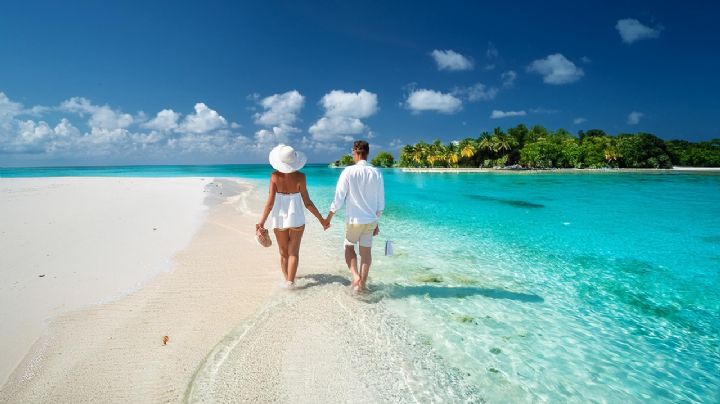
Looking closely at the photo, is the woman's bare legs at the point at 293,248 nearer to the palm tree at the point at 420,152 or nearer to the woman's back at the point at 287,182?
the woman's back at the point at 287,182

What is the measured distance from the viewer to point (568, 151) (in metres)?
79.3

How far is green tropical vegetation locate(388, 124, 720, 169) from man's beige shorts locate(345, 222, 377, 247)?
3323 inches

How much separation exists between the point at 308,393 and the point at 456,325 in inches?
92.3

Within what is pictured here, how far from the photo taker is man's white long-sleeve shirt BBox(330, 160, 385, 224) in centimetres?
468

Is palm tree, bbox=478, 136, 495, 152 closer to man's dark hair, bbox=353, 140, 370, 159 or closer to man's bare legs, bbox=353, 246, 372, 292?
man's bare legs, bbox=353, 246, 372, 292

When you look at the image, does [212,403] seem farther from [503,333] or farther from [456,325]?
[503,333]

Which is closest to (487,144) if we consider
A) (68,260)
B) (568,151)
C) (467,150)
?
(467,150)

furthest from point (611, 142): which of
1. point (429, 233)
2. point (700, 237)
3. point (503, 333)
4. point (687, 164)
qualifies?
point (503, 333)

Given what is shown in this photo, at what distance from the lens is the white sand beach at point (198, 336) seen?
3105 millimetres

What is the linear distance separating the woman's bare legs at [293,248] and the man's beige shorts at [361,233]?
2.26 ft

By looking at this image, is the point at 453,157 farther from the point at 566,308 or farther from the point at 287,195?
the point at 287,195

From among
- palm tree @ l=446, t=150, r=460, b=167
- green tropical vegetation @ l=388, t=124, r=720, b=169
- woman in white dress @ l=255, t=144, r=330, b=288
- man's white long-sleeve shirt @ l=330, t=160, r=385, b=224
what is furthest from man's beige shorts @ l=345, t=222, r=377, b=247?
palm tree @ l=446, t=150, r=460, b=167

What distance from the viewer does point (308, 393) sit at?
121 inches

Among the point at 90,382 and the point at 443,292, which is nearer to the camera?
the point at 90,382
